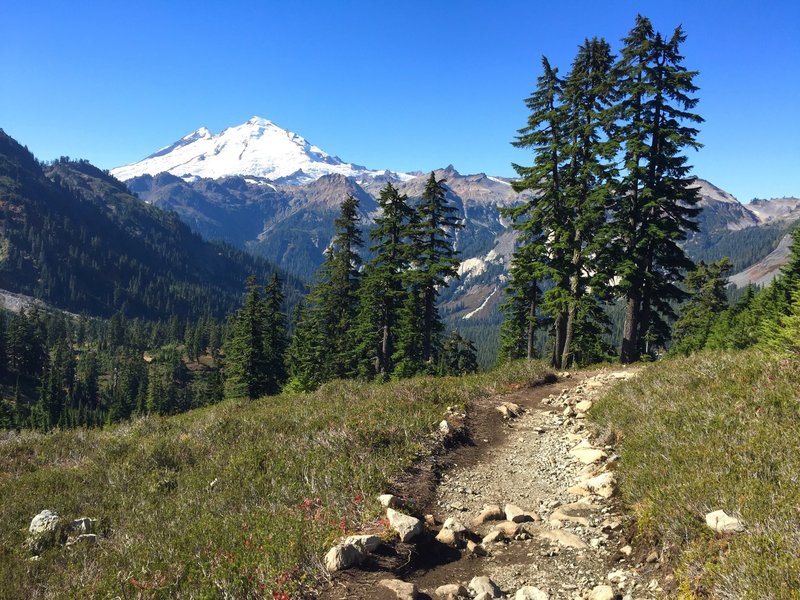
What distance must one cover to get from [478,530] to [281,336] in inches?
1759

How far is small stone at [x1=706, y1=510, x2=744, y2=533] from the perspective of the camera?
4504 mm

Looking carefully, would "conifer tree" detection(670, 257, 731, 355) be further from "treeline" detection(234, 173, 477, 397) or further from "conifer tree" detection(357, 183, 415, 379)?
"conifer tree" detection(357, 183, 415, 379)

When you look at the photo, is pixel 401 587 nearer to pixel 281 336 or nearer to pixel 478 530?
pixel 478 530

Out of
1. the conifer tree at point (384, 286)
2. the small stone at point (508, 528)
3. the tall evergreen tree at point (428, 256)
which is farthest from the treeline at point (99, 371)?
the small stone at point (508, 528)

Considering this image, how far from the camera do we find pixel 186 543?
20.1ft

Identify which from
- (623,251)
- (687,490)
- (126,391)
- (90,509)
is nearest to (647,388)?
(687,490)

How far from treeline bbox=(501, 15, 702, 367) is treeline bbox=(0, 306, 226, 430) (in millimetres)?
47665

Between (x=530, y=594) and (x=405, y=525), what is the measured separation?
5.80ft

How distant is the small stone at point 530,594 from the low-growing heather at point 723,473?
1.32 m

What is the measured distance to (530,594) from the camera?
4.68 meters

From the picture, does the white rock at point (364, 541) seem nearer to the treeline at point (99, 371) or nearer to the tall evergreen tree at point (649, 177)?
the tall evergreen tree at point (649, 177)

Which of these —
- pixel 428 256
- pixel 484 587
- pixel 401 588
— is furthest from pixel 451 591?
pixel 428 256

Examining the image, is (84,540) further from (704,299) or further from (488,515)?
(704,299)

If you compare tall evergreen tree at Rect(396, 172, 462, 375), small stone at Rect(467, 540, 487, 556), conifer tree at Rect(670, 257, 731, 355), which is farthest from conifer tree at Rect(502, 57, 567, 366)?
conifer tree at Rect(670, 257, 731, 355)
